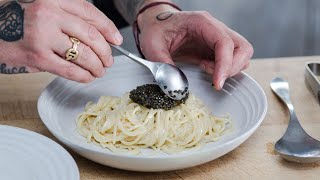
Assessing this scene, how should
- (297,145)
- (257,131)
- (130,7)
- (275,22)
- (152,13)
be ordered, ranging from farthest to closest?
(275,22) < (130,7) < (152,13) < (257,131) < (297,145)

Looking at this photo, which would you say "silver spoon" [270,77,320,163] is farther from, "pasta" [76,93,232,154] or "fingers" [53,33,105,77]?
"fingers" [53,33,105,77]

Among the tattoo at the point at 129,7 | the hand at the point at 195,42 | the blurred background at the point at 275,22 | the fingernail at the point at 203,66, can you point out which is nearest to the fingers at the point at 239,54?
the hand at the point at 195,42

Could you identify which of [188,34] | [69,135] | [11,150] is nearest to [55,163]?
[11,150]

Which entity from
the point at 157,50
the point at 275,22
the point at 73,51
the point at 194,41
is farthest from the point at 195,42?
the point at 275,22

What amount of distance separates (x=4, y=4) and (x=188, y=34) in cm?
51

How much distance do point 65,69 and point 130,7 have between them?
77cm

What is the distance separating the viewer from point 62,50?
136cm

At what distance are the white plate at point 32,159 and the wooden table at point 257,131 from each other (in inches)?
4.6

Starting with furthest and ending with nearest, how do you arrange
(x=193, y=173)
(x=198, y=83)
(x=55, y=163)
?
(x=198, y=83) < (x=193, y=173) < (x=55, y=163)

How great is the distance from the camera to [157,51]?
1658 mm

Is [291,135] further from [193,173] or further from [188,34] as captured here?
[188,34]

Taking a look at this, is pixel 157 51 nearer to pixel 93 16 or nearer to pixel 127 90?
pixel 127 90

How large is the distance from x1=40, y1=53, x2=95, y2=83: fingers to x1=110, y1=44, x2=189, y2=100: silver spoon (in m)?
0.11

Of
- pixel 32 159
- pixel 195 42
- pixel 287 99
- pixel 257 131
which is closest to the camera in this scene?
pixel 32 159
